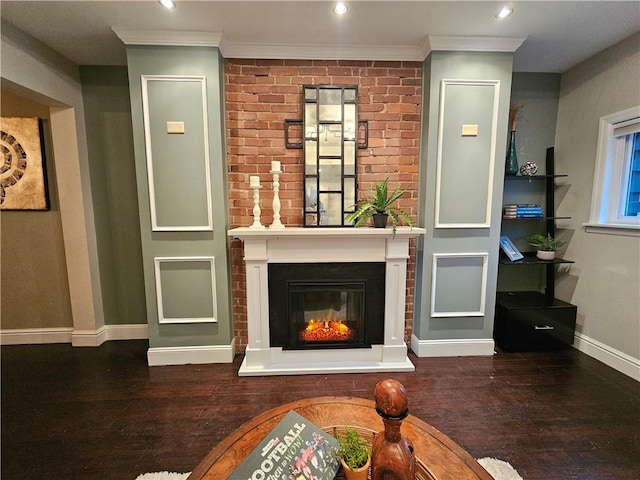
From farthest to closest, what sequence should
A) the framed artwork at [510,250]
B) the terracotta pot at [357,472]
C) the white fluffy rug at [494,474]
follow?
the framed artwork at [510,250] → the white fluffy rug at [494,474] → the terracotta pot at [357,472]

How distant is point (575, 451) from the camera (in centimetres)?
154

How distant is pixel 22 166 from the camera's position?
99.9 inches

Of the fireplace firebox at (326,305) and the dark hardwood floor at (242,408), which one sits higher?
the fireplace firebox at (326,305)

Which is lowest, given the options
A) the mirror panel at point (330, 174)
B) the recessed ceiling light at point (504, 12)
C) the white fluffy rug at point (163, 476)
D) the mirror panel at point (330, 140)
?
the white fluffy rug at point (163, 476)

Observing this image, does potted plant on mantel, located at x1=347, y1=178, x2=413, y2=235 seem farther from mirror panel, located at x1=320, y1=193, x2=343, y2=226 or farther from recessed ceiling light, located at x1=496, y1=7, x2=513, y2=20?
recessed ceiling light, located at x1=496, y1=7, x2=513, y2=20

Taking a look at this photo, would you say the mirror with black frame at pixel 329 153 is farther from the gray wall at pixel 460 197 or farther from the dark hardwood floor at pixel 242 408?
the dark hardwood floor at pixel 242 408

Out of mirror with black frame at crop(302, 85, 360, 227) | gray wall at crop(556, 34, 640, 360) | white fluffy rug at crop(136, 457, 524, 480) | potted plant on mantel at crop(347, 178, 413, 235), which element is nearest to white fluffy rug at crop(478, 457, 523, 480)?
white fluffy rug at crop(136, 457, 524, 480)

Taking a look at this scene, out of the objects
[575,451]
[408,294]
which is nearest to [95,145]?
[408,294]

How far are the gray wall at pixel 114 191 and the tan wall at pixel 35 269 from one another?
37 cm

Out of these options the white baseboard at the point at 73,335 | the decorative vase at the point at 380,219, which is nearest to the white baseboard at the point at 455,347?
the decorative vase at the point at 380,219

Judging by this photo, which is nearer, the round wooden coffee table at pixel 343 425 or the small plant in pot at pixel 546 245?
the round wooden coffee table at pixel 343 425

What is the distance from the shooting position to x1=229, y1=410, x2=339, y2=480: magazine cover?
825 mm

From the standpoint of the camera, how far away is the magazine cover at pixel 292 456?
0.82 meters

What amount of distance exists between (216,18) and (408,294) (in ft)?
8.58
